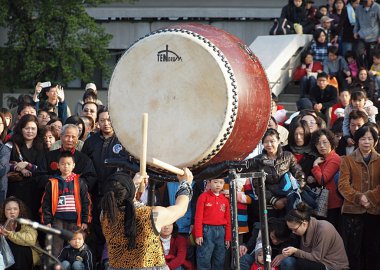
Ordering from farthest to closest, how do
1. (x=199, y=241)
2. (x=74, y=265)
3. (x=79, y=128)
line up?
(x=79, y=128)
(x=199, y=241)
(x=74, y=265)

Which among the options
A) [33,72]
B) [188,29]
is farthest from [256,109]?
[33,72]

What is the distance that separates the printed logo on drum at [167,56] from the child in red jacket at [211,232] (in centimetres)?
252

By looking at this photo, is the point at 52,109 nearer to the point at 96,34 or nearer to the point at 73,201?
the point at 73,201

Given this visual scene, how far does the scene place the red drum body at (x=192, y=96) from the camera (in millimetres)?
7418

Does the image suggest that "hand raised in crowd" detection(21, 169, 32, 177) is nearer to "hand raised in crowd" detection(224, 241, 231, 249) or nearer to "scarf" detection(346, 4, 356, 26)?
"hand raised in crowd" detection(224, 241, 231, 249)

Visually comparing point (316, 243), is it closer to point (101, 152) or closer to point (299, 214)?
point (299, 214)

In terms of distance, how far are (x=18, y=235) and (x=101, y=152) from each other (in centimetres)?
116

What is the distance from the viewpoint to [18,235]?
996cm

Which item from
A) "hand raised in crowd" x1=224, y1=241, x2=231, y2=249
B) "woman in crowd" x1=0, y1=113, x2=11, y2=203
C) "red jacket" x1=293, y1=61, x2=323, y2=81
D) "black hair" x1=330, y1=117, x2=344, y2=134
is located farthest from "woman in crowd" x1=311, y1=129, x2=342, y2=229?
"red jacket" x1=293, y1=61, x2=323, y2=81

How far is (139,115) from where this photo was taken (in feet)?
25.1

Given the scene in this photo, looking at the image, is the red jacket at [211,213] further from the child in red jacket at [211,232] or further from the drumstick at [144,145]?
the drumstick at [144,145]

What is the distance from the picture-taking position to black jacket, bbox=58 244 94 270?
9766mm

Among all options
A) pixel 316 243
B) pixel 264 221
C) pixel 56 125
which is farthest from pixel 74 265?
pixel 264 221

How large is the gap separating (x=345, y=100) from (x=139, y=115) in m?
5.01
